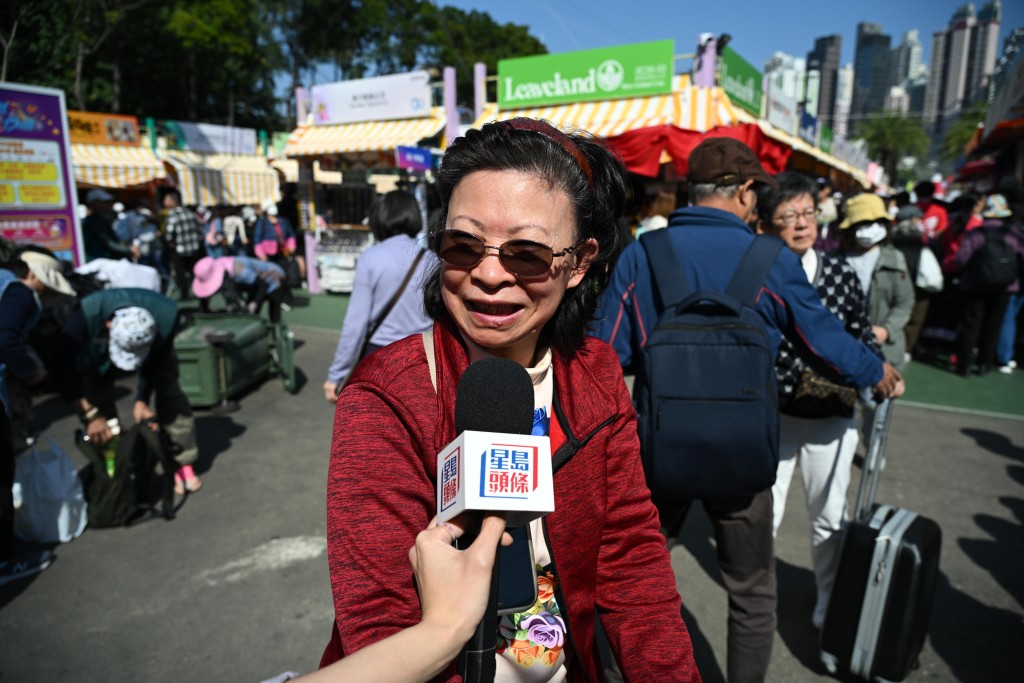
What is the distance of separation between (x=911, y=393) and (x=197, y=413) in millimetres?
7952

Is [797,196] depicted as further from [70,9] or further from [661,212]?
[70,9]

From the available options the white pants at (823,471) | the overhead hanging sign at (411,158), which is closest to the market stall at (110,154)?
the overhead hanging sign at (411,158)

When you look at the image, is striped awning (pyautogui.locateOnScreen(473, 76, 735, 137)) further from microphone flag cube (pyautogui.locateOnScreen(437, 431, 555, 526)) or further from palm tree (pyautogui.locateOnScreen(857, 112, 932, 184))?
palm tree (pyautogui.locateOnScreen(857, 112, 932, 184))

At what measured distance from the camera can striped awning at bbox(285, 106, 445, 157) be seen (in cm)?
1396

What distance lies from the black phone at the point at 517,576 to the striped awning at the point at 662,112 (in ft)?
33.1

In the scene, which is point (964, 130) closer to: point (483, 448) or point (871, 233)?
point (871, 233)

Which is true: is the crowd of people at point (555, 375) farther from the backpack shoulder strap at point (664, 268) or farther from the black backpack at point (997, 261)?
the black backpack at point (997, 261)

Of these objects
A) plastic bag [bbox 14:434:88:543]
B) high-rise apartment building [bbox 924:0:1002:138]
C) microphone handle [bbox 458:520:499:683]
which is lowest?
plastic bag [bbox 14:434:88:543]

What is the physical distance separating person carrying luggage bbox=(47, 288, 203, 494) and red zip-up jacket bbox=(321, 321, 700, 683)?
11.9 feet

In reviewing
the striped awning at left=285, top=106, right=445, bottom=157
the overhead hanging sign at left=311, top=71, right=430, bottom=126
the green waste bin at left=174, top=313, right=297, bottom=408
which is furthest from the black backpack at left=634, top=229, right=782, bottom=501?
the overhead hanging sign at left=311, top=71, right=430, bottom=126

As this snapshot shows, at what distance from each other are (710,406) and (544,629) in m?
0.99

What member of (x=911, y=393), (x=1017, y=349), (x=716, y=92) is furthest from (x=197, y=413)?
(x=1017, y=349)

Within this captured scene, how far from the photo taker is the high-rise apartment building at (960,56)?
143 metres

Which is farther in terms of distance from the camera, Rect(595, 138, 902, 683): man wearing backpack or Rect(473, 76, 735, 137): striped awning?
Rect(473, 76, 735, 137): striped awning
